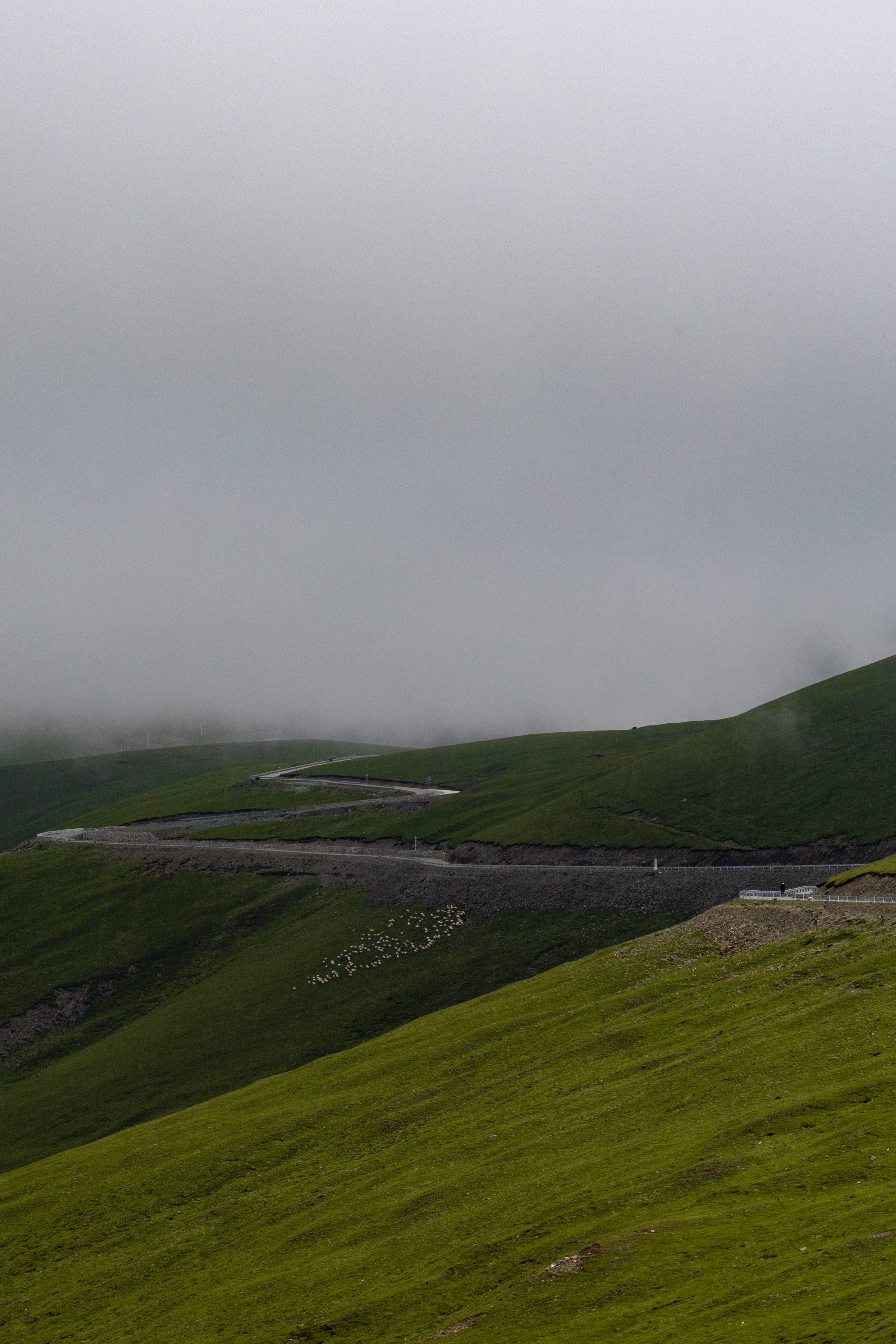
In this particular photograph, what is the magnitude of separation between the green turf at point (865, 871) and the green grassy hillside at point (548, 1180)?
37.2 feet

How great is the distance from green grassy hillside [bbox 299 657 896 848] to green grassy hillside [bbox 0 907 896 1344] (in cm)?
6857

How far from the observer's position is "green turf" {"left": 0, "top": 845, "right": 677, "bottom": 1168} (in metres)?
110

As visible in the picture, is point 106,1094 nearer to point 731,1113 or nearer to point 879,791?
point 731,1113

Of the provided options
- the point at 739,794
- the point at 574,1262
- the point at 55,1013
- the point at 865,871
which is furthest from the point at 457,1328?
the point at 739,794

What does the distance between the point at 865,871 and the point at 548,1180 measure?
50191 millimetres

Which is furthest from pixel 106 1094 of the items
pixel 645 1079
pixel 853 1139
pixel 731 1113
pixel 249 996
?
pixel 853 1139

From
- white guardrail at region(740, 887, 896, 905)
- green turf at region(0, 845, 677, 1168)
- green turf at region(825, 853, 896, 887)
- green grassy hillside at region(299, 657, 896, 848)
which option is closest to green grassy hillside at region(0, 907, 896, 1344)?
white guardrail at region(740, 887, 896, 905)

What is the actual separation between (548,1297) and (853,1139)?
13.8 m

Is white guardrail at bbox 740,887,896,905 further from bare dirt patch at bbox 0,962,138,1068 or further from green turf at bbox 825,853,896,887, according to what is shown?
bare dirt patch at bbox 0,962,138,1068

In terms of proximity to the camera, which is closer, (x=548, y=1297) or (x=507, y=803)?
(x=548, y=1297)

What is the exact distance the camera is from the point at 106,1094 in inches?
4358

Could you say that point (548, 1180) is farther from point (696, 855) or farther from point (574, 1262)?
point (696, 855)

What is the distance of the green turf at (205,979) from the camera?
110375 mm

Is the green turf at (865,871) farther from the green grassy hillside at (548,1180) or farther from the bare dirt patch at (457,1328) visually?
the bare dirt patch at (457,1328)
